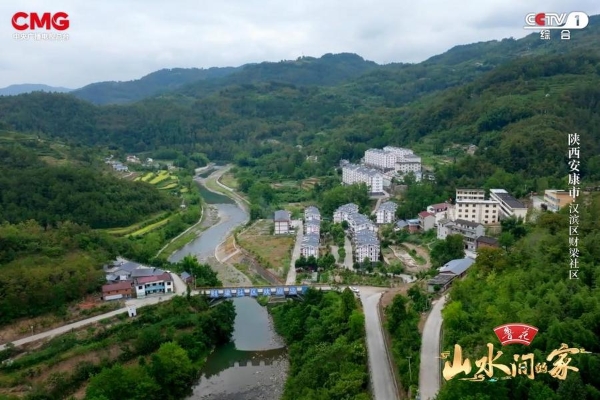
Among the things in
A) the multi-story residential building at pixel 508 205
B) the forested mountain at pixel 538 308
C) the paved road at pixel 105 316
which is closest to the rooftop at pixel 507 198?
the multi-story residential building at pixel 508 205

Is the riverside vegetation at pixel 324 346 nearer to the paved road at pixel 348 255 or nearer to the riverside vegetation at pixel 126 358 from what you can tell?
the riverside vegetation at pixel 126 358

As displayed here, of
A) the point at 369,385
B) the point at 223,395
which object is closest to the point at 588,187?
the point at 369,385

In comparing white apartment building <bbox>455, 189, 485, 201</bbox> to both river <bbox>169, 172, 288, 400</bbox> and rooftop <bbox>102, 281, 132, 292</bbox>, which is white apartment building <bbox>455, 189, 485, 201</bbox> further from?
rooftop <bbox>102, 281, 132, 292</bbox>

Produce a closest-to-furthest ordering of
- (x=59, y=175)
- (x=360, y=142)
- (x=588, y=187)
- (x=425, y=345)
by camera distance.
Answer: (x=425, y=345) < (x=588, y=187) < (x=59, y=175) < (x=360, y=142)

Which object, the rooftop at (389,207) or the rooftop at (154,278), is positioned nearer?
the rooftop at (154,278)

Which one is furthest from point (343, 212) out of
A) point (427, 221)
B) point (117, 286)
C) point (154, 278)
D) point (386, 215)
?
point (117, 286)

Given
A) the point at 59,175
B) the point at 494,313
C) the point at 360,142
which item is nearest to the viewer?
the point at 494,313

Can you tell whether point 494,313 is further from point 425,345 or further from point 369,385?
point 369,385
